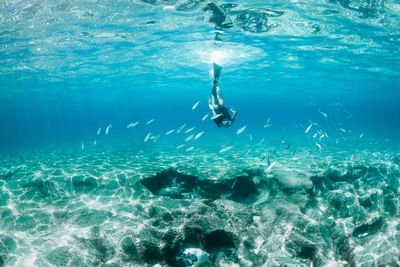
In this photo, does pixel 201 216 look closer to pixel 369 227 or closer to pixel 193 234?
pixel 193 234

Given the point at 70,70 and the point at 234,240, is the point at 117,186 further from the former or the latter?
the point at 70,70

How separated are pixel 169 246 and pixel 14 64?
1101 inches

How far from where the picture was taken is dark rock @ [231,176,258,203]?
1067 centimetres

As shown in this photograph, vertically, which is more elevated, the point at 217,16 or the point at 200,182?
the point at 217,16

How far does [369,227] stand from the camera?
730 cm

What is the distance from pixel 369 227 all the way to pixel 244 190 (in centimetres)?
515

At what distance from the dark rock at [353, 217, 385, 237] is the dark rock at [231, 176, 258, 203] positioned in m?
4.05

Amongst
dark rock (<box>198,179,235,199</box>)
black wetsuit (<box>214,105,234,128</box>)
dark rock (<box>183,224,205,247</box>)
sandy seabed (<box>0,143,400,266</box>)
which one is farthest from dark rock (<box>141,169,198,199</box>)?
black wetsuit (<box>214,105,234,128</box>)

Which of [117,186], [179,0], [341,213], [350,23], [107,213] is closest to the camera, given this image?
[107,213]

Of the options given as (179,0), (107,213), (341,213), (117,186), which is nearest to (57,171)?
(117,186)

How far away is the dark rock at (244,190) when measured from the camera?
35.0 ft

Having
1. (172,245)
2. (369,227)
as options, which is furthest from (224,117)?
(369,227)

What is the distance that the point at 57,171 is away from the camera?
12375mm

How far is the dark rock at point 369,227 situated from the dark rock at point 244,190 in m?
4.05
